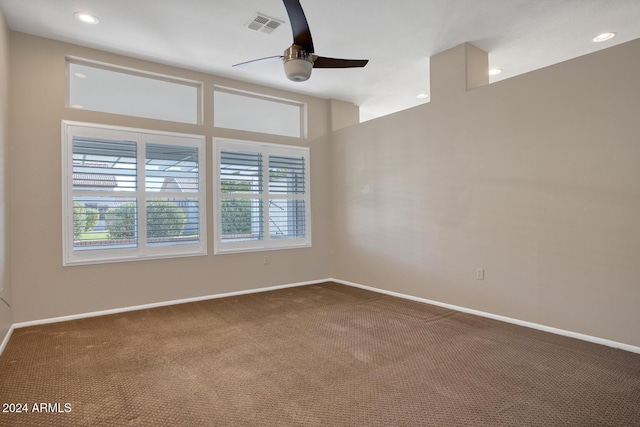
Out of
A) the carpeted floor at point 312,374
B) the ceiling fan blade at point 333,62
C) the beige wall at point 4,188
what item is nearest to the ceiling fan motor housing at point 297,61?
the ceiling fan blade at point 333,62

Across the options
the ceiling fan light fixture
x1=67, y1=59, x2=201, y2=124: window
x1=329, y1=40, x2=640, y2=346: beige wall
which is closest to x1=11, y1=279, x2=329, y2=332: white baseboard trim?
x1=329, y1=40, x2=640, y2=346: beige wall

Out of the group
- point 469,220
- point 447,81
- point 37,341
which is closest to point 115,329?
point 37,341

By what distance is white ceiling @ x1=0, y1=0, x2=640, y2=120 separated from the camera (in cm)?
318

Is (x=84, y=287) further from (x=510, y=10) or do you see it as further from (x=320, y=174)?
(x=510, y=10)

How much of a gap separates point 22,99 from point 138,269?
2.17 meters

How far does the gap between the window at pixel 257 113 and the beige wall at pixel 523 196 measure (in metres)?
1.31

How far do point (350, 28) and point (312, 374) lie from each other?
3.27 m

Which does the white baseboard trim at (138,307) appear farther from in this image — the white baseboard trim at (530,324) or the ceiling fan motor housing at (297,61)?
the ceiling fan motor housing at (297,61)

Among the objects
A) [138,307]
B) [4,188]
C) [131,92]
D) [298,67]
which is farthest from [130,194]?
[298,67]

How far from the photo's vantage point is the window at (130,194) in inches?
155

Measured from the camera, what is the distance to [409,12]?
3311 mm

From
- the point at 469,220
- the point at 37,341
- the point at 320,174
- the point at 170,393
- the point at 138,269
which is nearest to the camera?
the point at 170,393

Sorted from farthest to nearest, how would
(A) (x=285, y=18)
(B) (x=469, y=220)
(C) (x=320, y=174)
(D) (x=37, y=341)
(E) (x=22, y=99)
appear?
1. (C) (x=320, y=174)
2. (B) (x=469, y=220)
3. (E) (x=22, y=99)
4. (A) (x=285, y=18)
5. (D) (x=37, y=341)

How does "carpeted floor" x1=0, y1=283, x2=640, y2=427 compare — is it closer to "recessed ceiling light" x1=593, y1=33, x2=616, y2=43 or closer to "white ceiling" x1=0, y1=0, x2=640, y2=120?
"white ceiling" x1=0, y1=0, x2=640, y2=120
